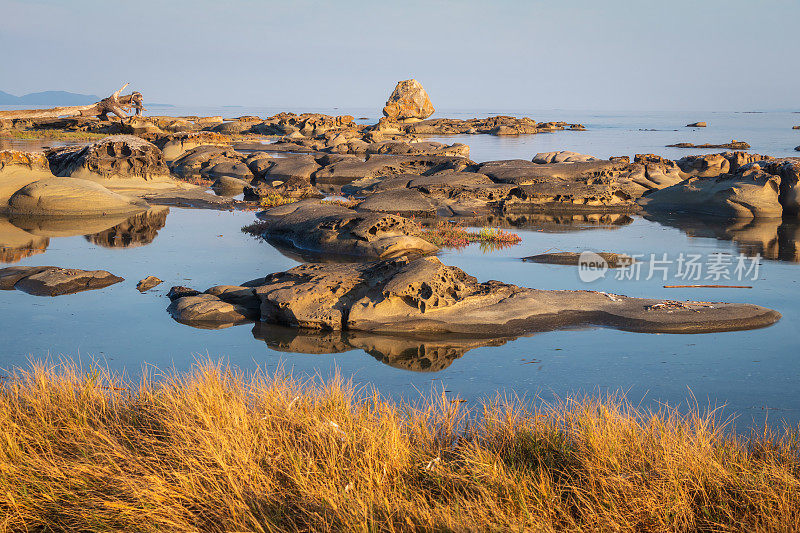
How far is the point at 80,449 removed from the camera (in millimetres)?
5000

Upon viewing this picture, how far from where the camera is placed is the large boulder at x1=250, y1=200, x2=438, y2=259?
15.2 m

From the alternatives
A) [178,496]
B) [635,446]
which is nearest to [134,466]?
[178,496]

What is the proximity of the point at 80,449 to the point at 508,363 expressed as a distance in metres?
4.90

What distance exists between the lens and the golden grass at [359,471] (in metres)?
4.24

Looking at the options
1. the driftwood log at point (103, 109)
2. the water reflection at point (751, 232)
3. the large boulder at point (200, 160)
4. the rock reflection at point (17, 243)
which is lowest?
the rock reflection at point (17, 243)

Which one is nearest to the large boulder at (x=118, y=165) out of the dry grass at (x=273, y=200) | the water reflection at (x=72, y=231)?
the dry grass at (x=273, y=200)

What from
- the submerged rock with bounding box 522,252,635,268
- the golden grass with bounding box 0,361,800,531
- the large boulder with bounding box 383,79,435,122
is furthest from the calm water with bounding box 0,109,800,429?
the large boulder with bounding box 383,79,435,122

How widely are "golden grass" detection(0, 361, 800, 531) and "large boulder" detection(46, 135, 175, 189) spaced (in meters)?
21.6

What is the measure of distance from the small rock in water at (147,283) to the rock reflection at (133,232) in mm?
4177

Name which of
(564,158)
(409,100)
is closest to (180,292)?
(564,158)

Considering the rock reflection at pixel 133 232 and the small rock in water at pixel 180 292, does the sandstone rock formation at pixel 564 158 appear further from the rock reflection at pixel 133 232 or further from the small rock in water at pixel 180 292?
the small rock in water at pixel 180 292

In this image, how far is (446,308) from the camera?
980 cm

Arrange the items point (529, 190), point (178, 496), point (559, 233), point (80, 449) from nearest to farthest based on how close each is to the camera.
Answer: point (178, 496) < point (80, 449) < point (559, 233) < point (529, 190)

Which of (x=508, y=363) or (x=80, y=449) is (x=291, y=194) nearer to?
(x=508, y=363)
